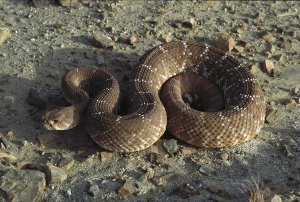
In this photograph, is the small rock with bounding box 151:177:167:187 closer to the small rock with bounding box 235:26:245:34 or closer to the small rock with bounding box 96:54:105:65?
the small rock with bounding box 96:54:105:65

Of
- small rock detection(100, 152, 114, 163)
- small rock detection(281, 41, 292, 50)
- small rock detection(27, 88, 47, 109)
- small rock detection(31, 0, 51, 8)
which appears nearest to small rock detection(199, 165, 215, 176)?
small rock detection(100, 152, 114, 163)

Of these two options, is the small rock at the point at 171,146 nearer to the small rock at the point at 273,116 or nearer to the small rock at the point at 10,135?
the small rock at the point at 273,116

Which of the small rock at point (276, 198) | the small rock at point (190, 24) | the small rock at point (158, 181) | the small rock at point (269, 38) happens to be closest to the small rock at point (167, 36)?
the small rock at point (190, 24)

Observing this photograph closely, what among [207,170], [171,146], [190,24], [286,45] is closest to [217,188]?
[207,170]

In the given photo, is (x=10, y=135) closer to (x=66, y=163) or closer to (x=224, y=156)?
(x=66, y=163)

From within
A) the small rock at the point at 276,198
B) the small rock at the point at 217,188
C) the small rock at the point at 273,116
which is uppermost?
the small rock at the point at 276,198

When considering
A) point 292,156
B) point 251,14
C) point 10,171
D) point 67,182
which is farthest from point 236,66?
point 10,171
